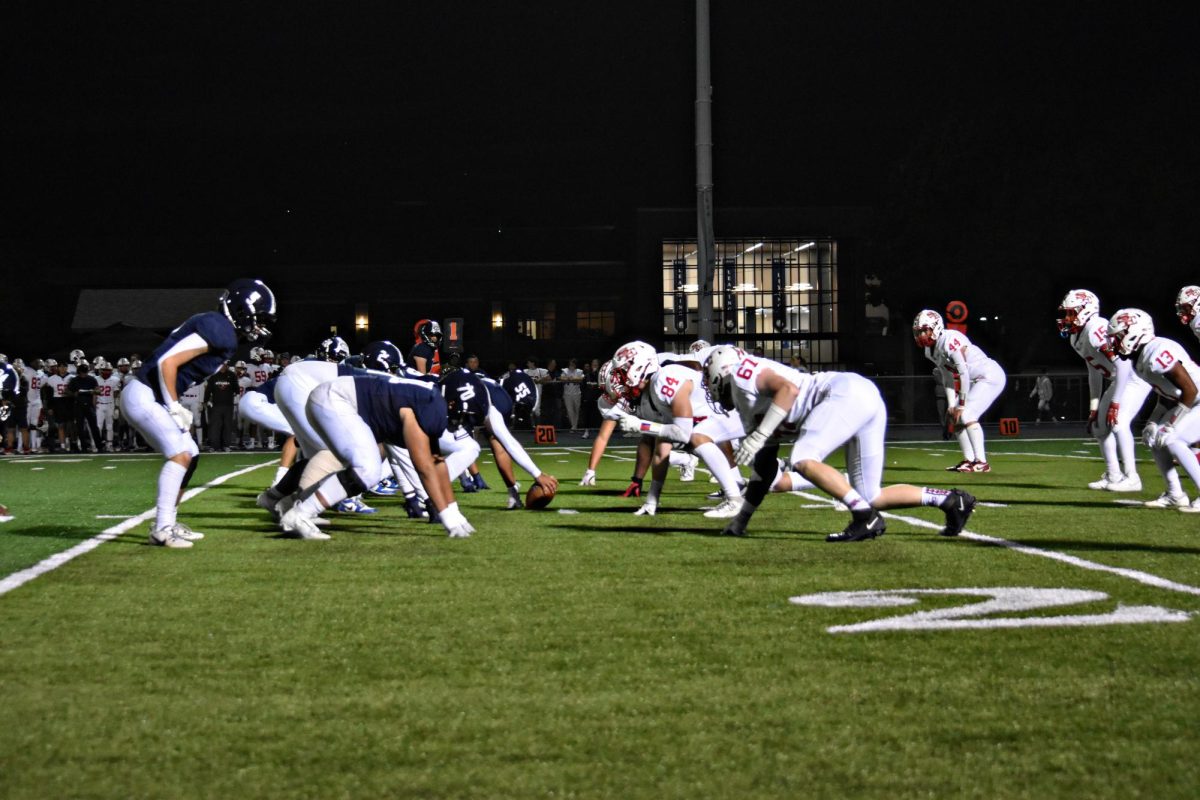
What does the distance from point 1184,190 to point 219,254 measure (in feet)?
156

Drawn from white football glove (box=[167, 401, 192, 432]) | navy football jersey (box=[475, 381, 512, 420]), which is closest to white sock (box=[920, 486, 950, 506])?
white football glove (box=[167, 401, 192, 432])

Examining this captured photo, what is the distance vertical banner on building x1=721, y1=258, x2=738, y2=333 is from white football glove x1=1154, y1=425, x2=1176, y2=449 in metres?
55.4

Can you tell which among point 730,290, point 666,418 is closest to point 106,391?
point 666,418

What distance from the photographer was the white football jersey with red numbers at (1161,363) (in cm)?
1222

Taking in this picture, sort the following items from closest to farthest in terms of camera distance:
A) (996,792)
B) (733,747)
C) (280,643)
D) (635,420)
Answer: (996,792), (733,747), (280,643), (635,420)

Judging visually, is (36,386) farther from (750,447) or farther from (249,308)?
(750,447)

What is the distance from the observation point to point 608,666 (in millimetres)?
5559

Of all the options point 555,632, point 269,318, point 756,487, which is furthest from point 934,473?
point 555,632

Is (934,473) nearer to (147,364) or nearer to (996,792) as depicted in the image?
(147,364)

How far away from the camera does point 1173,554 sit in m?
8.96

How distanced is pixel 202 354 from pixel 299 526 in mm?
1528

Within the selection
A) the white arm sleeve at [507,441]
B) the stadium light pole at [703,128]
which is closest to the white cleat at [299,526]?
the white arm sleeve at [507,441]

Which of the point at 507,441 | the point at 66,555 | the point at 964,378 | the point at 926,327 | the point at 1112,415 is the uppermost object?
the point at 926,327

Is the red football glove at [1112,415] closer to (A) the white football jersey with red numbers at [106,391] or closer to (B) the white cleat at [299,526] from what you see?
(B) the white cleat at [299,526]
